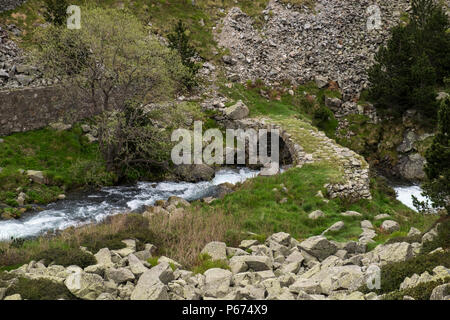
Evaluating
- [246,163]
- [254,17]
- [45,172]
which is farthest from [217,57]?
[45,172]

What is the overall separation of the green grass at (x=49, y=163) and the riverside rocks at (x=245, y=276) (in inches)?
518

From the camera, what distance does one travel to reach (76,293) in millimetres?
10719

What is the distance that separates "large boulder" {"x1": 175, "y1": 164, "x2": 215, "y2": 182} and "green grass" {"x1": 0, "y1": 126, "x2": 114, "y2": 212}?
469 centimetres

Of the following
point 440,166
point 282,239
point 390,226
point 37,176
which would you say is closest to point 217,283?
point 282,239

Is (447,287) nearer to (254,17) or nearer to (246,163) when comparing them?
(246,163)

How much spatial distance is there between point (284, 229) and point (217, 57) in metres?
26.3

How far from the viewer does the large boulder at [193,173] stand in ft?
95.0

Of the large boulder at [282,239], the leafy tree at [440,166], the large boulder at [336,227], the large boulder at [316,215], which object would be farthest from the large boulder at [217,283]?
the large boulder at [316,215]

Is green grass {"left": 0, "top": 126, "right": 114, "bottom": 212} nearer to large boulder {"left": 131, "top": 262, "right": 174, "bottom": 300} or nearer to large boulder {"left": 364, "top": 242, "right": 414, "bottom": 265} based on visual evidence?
large boulder {"left": 131, "top": 262, "right": 174, "bottom": 300}

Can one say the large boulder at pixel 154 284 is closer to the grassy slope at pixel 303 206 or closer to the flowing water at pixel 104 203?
the grassy slope at pixel 303 206

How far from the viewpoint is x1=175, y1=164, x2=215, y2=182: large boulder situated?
29.0 meters

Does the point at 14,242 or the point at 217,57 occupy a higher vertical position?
the point at 217,57

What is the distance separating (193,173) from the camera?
29.2 m

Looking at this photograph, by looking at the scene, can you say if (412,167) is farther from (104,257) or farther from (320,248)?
(104,257)
